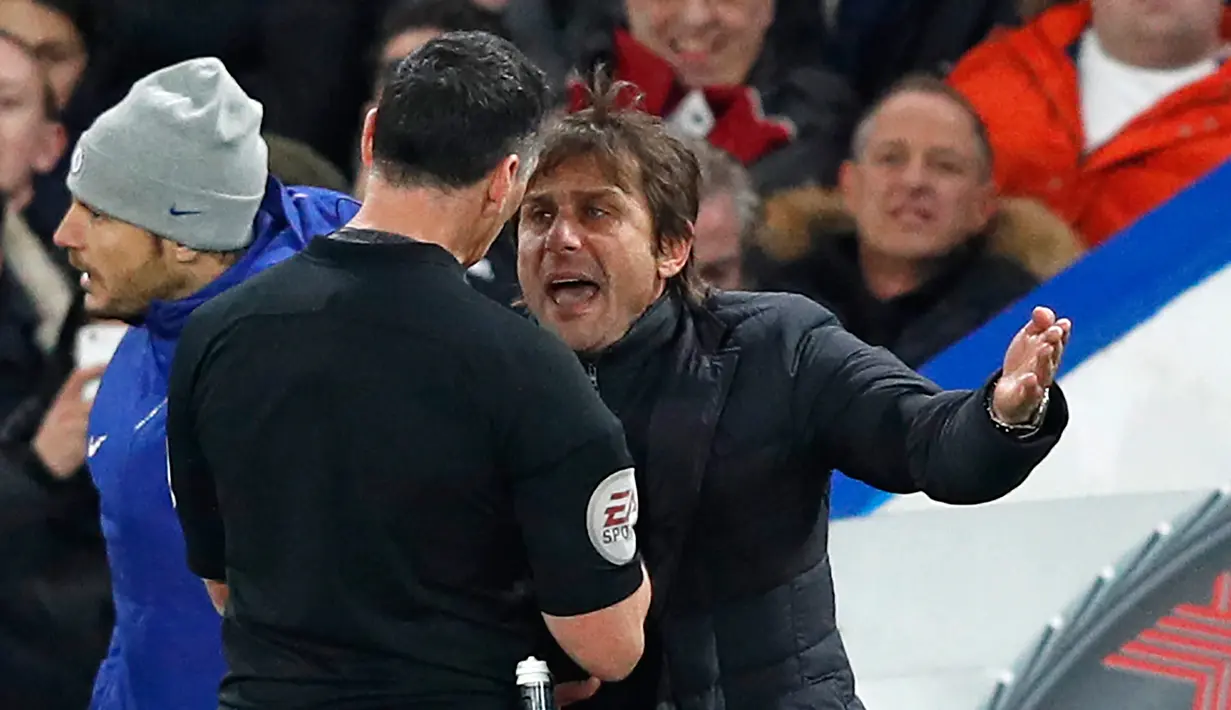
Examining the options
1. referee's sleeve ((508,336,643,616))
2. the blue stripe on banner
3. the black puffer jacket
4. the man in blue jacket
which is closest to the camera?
referee's sleeve ((508,336,643,616))

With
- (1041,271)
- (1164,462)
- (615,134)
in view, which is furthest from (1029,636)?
(615,134)

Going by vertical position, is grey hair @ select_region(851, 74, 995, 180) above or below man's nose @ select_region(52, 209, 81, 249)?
above

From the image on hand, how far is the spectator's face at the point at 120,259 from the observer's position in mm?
1558

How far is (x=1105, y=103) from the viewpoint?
8.70ft

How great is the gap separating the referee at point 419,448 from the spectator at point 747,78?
1.60m

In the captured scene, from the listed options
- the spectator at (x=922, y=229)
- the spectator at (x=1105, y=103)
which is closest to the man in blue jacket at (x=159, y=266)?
the spectator at (x=922, y=229)

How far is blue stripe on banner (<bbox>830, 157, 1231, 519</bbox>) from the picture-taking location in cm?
260

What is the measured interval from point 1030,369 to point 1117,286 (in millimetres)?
1560

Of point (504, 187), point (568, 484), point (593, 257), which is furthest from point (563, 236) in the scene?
point (568, 484)

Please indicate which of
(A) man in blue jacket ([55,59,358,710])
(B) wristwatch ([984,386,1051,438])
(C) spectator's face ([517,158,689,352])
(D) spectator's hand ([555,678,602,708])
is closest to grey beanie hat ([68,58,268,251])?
(A) man in blue jacket ([55,59,358,710])

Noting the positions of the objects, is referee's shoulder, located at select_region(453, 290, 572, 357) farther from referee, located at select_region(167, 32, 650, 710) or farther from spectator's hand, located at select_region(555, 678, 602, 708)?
spectator's hand, located at select_region(555, 678, 602, 708)

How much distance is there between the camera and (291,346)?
1101mm

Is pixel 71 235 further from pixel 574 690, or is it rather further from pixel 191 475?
pixel 574 690

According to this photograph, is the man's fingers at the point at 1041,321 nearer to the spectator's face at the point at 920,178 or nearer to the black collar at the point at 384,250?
the black collar at the point at 384,250
